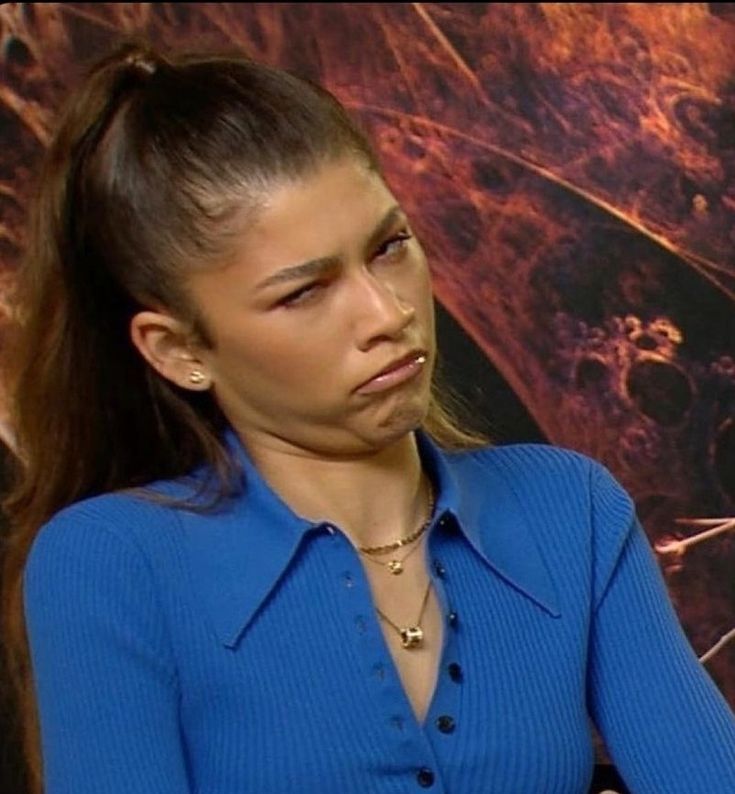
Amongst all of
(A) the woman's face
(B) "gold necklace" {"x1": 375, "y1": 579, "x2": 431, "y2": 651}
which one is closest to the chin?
(A) the woman's face

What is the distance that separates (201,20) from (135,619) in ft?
2.14

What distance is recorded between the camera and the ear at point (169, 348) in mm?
888

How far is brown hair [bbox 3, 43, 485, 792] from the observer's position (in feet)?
2.78

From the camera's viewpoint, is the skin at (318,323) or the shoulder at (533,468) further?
the shoulder at (533,468)

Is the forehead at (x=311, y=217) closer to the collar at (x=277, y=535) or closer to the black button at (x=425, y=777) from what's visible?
the collar at (x=277, y=535)

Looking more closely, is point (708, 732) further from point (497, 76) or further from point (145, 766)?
point (497, 76)

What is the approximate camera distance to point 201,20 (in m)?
1.31

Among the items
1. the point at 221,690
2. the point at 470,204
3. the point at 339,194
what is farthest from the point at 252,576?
the point at 470,204

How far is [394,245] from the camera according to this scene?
2.81 feet

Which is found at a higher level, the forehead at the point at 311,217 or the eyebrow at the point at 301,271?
the forehead at the point at 311,217

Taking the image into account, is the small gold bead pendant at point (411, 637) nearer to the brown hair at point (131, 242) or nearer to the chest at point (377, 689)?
the chest at point (377, 689)

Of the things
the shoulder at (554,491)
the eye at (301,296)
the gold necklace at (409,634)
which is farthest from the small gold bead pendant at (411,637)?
the eye at (301,296)

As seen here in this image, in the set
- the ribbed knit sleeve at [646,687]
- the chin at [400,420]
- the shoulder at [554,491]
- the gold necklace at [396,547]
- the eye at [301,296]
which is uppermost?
the eye at [301,296]

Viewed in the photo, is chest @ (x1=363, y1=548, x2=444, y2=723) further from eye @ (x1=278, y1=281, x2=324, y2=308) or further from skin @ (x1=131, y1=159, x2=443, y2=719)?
eye @ (x1=278, y1=281, x2=324, y2=308)
